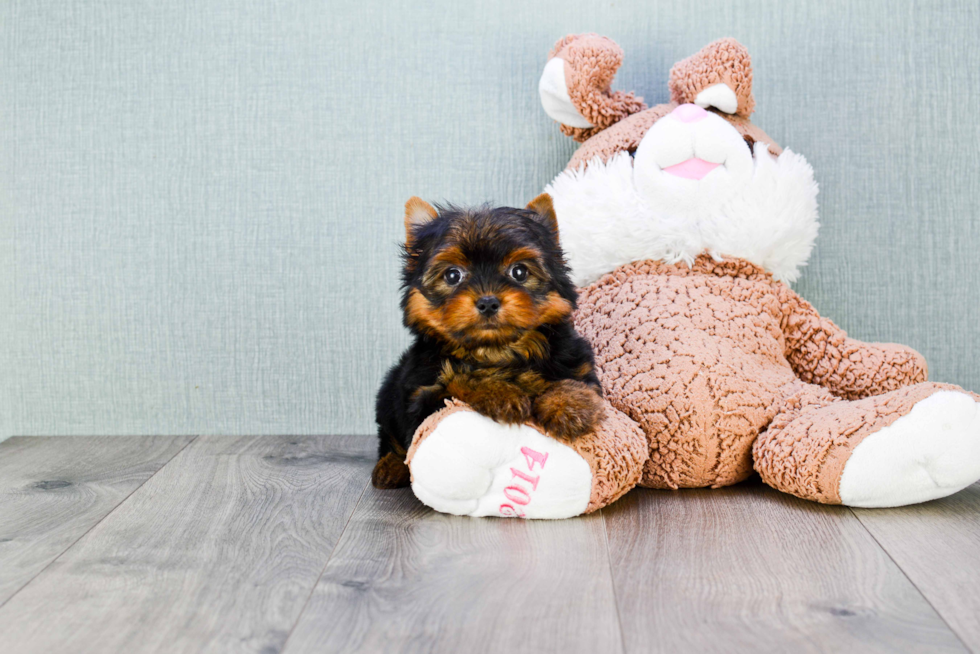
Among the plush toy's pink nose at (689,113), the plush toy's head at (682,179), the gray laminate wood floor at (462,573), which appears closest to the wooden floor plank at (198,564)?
the gray laminate wood floor at (462,573)

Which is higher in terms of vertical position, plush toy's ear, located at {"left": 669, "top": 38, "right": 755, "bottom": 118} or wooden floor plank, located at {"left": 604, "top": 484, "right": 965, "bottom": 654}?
plush toy's ear, located at {"left": 669, "top": 38, "right": 755, "bottom": 118}

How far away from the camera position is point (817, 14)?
7.82 feet

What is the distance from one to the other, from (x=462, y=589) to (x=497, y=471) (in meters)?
0.32

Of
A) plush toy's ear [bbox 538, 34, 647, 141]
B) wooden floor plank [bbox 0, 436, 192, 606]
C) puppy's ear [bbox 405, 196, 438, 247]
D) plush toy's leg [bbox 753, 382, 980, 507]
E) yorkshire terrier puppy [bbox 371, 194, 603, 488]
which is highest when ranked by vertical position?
plush toy's ear [bbox 538, 34, 647, 141]

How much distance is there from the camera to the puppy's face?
5.01 feet

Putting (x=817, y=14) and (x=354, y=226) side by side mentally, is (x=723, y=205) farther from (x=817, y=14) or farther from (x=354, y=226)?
(x=354, y=226)

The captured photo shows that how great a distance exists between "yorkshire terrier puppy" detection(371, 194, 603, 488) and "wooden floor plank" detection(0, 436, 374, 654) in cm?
35

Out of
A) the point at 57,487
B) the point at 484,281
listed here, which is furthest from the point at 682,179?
the point at 57,487

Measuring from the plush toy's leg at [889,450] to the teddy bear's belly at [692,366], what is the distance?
0.14 meters

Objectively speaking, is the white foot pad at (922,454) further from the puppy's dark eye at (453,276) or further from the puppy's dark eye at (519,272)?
the puppy's dark eye at (453,276)

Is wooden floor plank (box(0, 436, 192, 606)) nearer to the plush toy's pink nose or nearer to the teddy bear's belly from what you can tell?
the teddy bear's belly

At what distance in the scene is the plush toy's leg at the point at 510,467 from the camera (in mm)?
1570

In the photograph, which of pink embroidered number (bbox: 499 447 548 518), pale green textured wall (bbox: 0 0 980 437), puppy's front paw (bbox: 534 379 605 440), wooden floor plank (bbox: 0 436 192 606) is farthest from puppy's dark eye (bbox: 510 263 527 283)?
wooden floor plank (bbox: 0 436 192 606)

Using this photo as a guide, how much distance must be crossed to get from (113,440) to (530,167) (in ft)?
5.07
